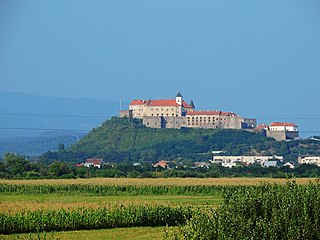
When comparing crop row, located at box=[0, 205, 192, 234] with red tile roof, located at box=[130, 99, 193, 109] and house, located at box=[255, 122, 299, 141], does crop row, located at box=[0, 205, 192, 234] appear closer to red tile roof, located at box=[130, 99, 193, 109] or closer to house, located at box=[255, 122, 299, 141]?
house, located at box=[255, 122, 299, 141]

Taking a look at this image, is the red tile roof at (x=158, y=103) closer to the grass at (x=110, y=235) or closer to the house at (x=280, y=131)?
the house at (x=280, y=131)

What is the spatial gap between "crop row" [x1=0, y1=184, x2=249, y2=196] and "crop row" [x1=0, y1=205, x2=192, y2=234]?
2008 cm

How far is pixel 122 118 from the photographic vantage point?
16575 centimetres

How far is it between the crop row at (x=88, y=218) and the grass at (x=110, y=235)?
101 cm

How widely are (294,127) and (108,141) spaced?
141ft

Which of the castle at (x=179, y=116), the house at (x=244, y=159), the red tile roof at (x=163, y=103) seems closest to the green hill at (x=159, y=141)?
the castle at (x=179, y=116)

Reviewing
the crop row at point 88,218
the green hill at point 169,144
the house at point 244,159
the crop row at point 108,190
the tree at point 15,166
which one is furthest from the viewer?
the green hill at point 169,144

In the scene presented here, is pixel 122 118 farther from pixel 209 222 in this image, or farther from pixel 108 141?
pixel 209 222

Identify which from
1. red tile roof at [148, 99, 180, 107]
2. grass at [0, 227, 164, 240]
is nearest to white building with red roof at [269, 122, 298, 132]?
A: red tile roof at [148, 99, 180, 107]

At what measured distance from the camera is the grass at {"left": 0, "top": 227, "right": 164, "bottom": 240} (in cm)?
2894

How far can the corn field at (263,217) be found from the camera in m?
20.4

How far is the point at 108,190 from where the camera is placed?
57188 mm

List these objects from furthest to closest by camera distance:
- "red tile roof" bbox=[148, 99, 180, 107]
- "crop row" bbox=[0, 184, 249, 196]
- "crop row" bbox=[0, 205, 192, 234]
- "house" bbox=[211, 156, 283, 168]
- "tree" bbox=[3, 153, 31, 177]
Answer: "red tile roof" bbox=[148, 99, 180, 107]
"house" bbox=[211, 156, 283, 168]
"tree" bbox=[3, 153, 31, 177]
"crop row" bbox=[0, 184, 249, 196]
"crop row" bbox=[0, 205, 192, 234]

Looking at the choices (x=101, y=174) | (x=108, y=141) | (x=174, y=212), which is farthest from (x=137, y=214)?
(x=108, y=141)
